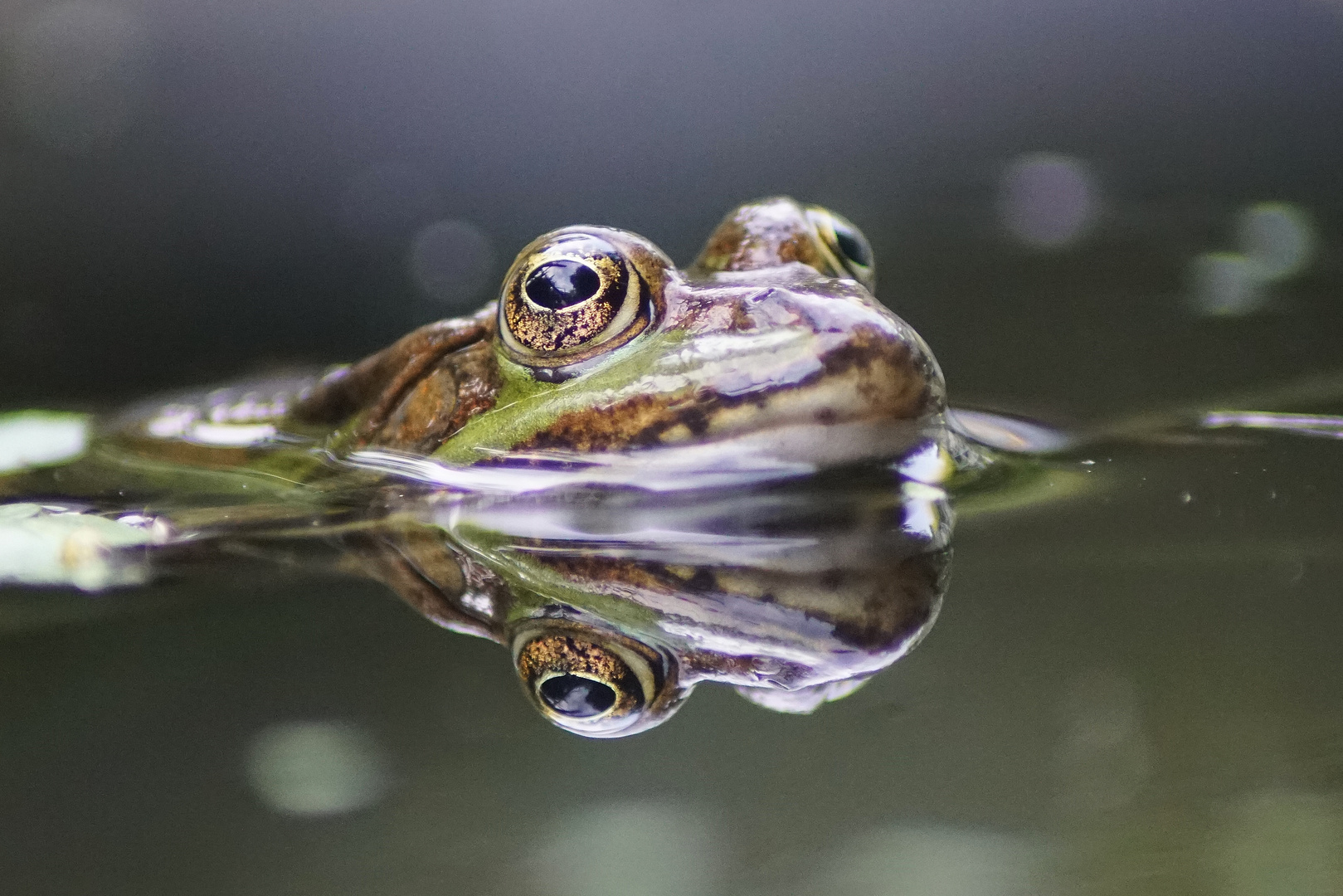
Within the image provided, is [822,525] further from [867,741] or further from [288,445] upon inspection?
[288,445]

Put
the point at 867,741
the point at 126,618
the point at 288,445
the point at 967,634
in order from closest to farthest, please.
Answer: the point at 867,741 < the point at 967,634 < the point at 126,618 < the point at 288,445

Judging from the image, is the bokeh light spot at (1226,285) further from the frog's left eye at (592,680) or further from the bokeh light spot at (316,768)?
the bokeh light spot at (316,768)

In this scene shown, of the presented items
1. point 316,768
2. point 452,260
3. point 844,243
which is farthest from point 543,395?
point 452,260

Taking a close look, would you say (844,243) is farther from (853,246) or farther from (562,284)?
(562,284)

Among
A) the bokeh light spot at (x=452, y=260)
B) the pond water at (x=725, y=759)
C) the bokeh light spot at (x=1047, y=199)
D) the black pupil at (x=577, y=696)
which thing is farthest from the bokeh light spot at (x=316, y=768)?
the bokeh light spot at (x=1047, y=199)

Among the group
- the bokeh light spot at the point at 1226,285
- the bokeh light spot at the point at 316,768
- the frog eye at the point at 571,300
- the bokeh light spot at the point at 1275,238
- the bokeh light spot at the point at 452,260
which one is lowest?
the bokeh light spot at the point at 452,260

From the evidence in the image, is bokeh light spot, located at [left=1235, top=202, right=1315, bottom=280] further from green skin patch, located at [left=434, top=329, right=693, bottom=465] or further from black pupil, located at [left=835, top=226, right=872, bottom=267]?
green skin patch, located at [left=434, top=329, right=693, bottom=465]

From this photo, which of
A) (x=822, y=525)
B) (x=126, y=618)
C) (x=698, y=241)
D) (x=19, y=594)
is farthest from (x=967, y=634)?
(x=698, y=241)
